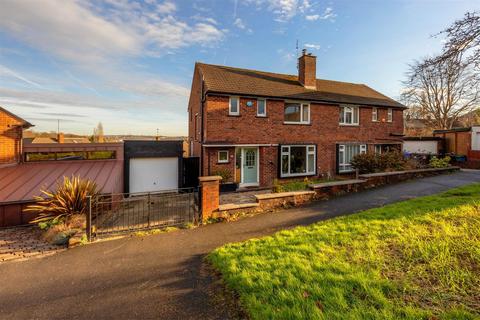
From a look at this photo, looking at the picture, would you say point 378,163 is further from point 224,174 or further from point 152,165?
point 152,165

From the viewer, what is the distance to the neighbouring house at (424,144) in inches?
895

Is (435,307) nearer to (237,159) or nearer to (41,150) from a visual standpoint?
(237,159)

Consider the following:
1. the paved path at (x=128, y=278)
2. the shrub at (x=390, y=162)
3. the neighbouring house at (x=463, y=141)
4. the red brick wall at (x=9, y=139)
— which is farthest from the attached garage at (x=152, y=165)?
the neighbouring house at (x=463, y=141)

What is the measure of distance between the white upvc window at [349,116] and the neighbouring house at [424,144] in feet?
35.0

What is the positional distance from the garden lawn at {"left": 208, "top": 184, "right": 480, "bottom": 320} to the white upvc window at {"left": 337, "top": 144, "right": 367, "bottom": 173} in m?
9.71

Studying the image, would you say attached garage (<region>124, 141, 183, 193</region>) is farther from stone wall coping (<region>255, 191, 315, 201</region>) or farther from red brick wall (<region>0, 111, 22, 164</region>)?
stone wall coping (<region>255, 191, 315, 201</region>)

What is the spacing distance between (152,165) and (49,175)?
4.48m

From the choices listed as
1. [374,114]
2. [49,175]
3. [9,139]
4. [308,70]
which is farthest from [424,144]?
[9,139]

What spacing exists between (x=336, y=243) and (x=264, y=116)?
9.52 meters

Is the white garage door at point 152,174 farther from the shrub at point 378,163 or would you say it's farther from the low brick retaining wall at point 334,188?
the shrub at point 378,163

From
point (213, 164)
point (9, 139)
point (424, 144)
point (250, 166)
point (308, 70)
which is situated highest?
point (308, 70)

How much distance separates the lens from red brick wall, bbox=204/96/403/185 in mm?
12266

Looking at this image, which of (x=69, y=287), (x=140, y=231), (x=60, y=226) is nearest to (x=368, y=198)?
(x=140, y=231)

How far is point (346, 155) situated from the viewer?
15.9 m
